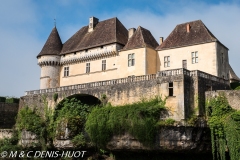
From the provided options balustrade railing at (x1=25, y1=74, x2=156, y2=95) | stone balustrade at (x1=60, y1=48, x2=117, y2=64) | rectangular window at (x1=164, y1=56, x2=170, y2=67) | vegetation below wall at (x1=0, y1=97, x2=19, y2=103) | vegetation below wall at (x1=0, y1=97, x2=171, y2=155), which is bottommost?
vegetation below wall at (x1=0, y1=97, x2=171, y2=155)

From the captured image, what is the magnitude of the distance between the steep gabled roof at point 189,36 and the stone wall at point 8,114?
17.8 m

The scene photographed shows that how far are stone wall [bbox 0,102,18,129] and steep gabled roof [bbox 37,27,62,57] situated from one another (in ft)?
22.4

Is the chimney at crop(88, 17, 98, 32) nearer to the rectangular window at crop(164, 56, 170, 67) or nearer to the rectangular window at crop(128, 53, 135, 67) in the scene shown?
the rectangular window at crop(128, 53, 135, 67)

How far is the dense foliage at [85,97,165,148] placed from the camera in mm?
25562

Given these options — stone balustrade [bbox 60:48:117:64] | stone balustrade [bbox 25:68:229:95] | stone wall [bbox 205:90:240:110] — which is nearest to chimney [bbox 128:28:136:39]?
stone balustrade [bbox 60:48:117:64]

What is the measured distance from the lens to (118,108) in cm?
2741

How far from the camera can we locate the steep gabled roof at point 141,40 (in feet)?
111

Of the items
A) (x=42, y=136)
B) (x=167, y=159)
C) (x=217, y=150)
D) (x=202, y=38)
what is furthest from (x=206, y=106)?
(x=42, y=136)

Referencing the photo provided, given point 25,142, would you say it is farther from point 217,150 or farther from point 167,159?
point 217,150

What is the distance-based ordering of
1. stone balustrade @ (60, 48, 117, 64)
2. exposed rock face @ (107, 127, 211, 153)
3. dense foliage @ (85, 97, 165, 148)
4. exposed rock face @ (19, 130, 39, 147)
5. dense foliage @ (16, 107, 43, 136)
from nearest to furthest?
exposed rock face @ (107, 127, 211, 153) < dense foliage @ (85, 97, 165, 148) < exposed rock face @ (19, 130, 39, 147) < dense foliage @ (16, 107, 43, 136) < stone balustrade @ (60, 48, 117, 64)

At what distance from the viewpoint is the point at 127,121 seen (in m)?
26.5

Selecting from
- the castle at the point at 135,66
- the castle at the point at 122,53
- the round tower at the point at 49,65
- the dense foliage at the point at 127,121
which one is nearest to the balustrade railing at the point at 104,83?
the castle at the point at 135,66

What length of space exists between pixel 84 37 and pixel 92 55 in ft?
12.4

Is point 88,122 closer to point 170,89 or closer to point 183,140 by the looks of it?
point 170,89
